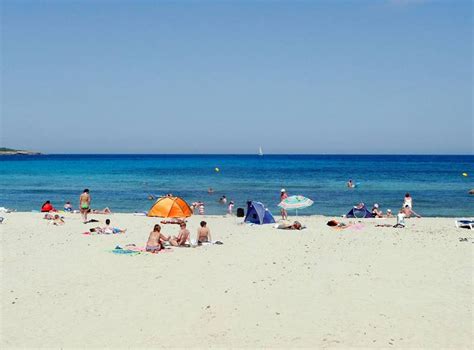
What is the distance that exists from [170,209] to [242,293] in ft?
50.0

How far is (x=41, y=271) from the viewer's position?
13.4 m

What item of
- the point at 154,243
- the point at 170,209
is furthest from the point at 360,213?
the point at 154,243

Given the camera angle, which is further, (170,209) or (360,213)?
(360,213)

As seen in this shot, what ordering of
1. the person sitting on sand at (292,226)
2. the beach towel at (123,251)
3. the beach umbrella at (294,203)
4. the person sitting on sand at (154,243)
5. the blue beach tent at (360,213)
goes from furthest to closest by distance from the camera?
the blue beach tent at (360,213) → the beach umbrella at (294,203) → the person sitting on sand at (292,226) → the person sitting on sand at (154,243) → the beach towel at (123,251)

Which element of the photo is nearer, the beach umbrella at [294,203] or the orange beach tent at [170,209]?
the beach umbrella at [294,203]

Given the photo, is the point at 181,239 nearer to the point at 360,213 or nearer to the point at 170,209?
the point at 170,209

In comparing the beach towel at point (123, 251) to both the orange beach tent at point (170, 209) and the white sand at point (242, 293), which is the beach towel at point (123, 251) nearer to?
the white sand at point (242, 293)

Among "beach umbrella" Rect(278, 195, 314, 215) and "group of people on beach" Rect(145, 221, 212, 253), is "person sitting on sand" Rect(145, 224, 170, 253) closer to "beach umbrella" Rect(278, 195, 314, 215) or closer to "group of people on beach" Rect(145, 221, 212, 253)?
"group of people on beach" Rect(145, 221, 212, 253)

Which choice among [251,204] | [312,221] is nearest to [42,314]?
[251,204]

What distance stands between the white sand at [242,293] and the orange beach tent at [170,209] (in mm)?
7545

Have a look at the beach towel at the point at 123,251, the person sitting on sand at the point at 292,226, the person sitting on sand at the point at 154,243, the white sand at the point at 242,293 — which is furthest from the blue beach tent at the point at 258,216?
the beach towel at the point at 123,251

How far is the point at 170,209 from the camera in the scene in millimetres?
26156

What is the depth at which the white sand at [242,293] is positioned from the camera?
29.3 ft

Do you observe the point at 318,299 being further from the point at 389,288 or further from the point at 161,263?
the point at 161,263
